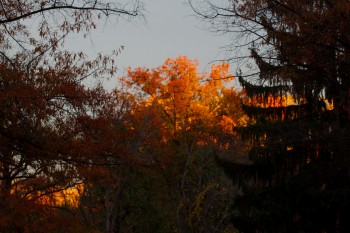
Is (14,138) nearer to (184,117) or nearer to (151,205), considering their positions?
(151,205)

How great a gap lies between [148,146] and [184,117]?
9737mm

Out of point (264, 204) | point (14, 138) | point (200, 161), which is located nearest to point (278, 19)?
point (14, 138)

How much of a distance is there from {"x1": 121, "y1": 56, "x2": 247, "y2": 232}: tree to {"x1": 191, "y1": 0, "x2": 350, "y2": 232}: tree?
523 cm

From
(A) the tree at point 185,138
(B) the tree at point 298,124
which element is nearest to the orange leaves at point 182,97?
(A) the tree at point 185,138

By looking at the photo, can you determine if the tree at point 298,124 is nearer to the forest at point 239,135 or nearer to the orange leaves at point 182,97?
the forest at point 239,135

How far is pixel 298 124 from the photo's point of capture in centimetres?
1420

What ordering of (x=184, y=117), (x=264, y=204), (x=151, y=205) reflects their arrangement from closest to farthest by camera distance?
1. (x=264, y=204)
2. (x=151, y=205)
3. (x=184, y=117)

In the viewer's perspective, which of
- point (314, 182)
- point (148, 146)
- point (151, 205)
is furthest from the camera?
point (151, 205)

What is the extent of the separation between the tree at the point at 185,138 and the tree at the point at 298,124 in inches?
206

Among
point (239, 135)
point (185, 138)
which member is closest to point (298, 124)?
point (239, 135)

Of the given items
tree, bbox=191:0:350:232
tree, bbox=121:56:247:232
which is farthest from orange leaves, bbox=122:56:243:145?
tree, bbox=191:0:350:232

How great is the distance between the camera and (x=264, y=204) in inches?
611

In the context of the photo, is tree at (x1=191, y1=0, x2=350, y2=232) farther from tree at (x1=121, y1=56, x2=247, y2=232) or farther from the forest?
tree at (x1=121, y1=56, x2=247, y2=232)

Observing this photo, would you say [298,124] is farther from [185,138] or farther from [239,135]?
[185,138]
